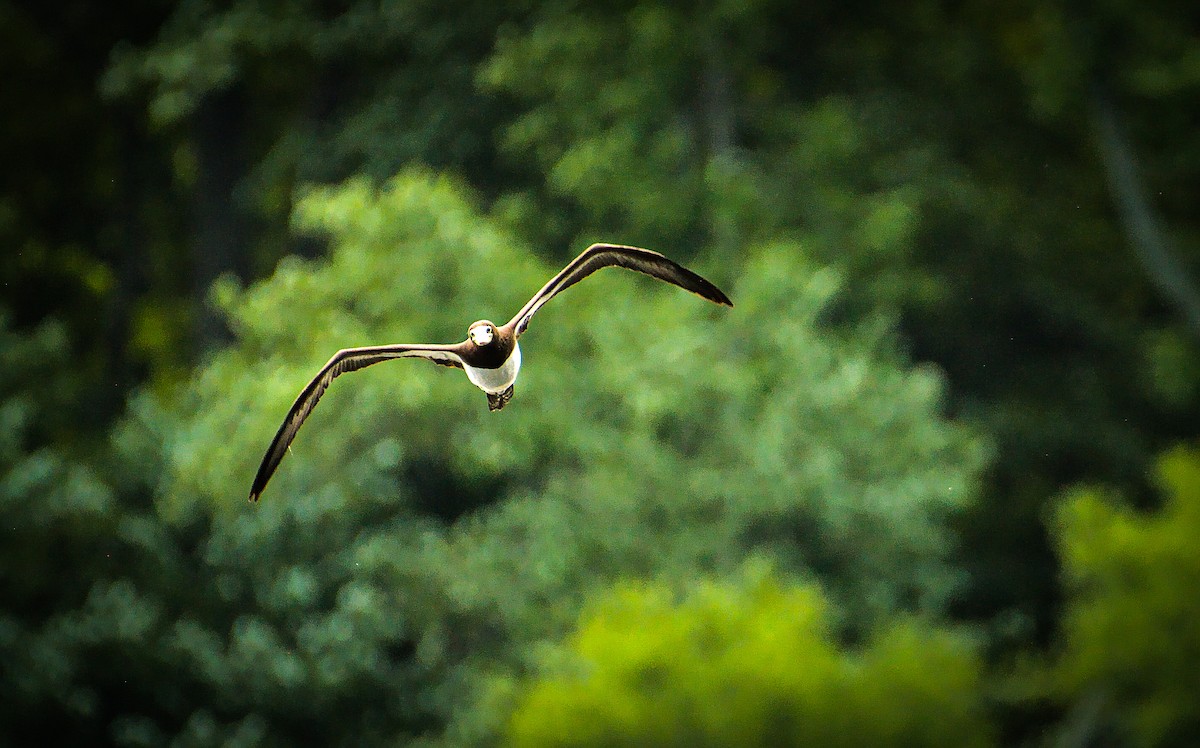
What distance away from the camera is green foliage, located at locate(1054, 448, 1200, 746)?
643 inches

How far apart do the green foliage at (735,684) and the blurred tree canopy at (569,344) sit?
8.2 inches

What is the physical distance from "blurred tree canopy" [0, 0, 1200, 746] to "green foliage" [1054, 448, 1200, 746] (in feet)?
0.16

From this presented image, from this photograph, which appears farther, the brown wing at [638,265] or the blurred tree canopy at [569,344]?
Result: the blurred tree canopy at [569,344]

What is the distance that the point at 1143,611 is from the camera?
1641cm

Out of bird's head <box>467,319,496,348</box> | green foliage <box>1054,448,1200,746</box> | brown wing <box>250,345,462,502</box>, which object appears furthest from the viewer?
green foliage <box>1054,448,1200,746</box>

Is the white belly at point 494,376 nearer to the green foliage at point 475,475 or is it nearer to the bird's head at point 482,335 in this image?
the bird's head at point 482,335

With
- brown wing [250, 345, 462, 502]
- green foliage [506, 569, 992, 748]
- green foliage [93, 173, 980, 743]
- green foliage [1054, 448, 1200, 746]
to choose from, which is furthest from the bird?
green foliage [1054, 448, 1200, 746]

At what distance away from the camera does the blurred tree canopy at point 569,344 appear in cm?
1500

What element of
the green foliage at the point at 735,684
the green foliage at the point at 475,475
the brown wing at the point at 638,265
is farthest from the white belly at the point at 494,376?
the green foliage at the point at 475,475

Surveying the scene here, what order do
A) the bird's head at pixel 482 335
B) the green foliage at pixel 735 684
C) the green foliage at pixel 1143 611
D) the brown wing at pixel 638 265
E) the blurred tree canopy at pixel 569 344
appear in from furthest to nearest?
the green foliage at pixel 1143 611
the blurred tree canopy at pixel 569 344
the green foliage at pixel 735 684
the brown wing at pixel 638 265
the bird's head at pixel 482 335

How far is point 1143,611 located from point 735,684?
18.2ft

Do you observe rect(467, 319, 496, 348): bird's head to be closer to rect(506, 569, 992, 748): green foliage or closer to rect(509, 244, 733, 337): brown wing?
rect(509, 244, 733, 337): brown wing

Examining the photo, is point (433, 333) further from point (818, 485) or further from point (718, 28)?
point (718, 28)

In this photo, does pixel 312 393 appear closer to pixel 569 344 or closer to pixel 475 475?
pixel 475 475
